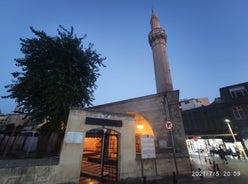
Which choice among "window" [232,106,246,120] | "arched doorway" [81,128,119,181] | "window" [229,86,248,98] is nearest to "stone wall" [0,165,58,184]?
"arched doorway" [81,128,119,181]

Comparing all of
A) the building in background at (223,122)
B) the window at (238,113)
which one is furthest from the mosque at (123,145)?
the window at (238,113)

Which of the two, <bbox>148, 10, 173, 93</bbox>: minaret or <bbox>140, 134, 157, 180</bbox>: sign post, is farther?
<bbox>148, 10, 173, 93</bbox>: minaret

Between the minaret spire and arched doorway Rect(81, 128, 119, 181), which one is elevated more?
the minaret spire

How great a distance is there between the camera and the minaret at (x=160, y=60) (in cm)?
1889

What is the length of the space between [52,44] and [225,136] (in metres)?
28.6

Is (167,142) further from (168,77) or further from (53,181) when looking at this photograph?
(168,77)

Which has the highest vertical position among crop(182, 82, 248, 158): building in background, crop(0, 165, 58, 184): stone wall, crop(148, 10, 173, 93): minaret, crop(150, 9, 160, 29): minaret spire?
crop(150, 9, 160, 29): minaret spire

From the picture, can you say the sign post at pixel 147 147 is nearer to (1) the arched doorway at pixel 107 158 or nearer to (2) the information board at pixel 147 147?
(2) the information board at pixel 147 147

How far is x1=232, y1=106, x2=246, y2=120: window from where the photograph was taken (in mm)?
19067

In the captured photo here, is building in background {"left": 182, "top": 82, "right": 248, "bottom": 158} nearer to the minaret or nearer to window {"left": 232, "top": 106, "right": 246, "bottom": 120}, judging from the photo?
window {"left": 232, "top": 106, "right": 246, "bottom": 120}

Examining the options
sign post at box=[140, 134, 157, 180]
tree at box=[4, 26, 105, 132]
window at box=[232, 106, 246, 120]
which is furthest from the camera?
window at box=[232, 106, 246, 120]

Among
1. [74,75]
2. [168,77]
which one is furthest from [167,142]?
[168,77]

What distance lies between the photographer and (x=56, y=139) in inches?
599

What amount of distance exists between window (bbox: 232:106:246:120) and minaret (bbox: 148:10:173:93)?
39.4ft
